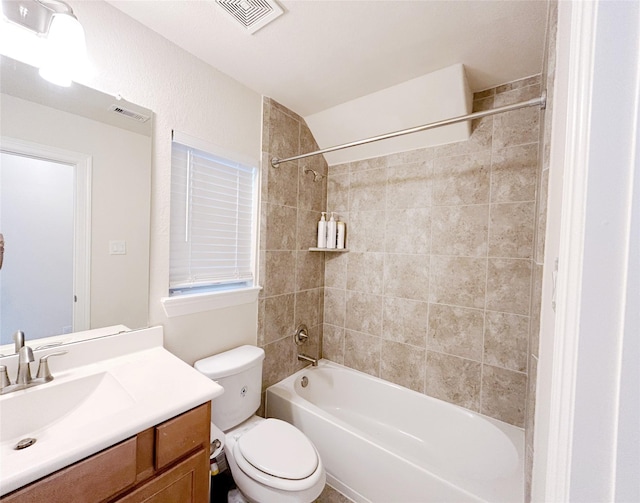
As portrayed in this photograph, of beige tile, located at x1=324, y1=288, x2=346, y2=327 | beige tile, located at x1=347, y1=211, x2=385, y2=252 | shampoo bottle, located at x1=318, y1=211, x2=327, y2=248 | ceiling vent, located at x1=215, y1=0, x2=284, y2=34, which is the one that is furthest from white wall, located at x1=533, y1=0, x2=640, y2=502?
beige tile, located at x1=324, y1=288, x2=346, y2=327

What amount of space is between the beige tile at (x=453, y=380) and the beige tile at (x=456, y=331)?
52mm

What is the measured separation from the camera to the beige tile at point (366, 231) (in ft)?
6.59

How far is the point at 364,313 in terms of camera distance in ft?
6.87

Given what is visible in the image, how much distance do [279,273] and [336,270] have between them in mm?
568

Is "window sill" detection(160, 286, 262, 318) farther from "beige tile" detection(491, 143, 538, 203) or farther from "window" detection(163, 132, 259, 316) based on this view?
"beige tile" detection(491, 143, 538, 203)

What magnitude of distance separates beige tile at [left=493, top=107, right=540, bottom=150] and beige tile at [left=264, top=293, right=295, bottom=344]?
5.56ft

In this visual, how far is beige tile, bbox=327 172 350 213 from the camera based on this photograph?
2191mm

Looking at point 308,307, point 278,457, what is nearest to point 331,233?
point 308,307

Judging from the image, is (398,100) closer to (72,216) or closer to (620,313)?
(620,313)

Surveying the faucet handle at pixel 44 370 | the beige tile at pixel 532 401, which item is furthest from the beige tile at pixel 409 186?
the faucet handle at pixel 44 370

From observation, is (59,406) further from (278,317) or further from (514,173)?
(514,173)

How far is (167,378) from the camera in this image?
3.26 ft

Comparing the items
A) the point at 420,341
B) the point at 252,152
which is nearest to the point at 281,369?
the point at 420,341

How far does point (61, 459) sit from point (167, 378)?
0.39 m
